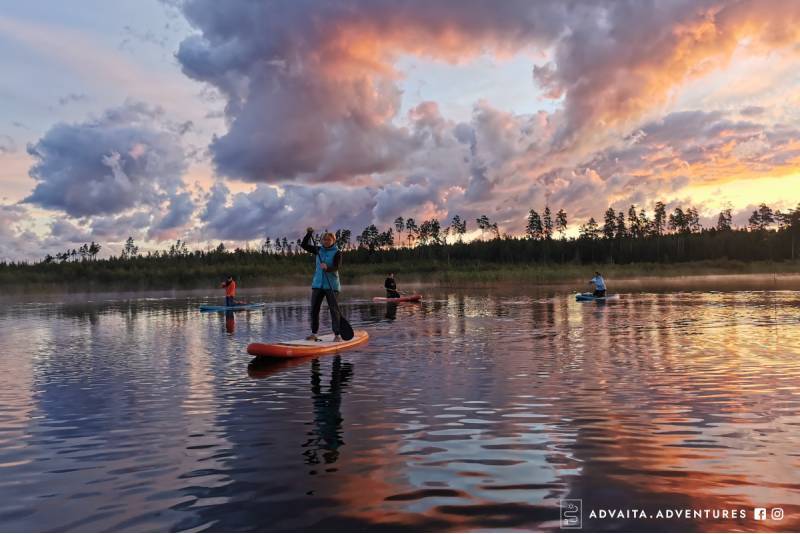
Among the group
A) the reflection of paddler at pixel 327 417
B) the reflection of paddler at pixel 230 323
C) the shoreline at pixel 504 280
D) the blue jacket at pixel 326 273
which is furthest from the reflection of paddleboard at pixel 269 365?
the shoreline at pixel 504 280

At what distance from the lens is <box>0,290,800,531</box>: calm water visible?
621cm

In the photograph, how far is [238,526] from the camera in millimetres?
5832

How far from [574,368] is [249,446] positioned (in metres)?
9.15

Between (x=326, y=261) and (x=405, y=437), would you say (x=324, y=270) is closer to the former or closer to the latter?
(x=326, y=261)

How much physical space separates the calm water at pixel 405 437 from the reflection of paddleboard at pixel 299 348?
0.40 meters

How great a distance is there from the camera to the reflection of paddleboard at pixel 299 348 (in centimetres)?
1708

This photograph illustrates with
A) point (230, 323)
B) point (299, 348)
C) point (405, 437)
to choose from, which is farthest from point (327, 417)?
point (230, 323)

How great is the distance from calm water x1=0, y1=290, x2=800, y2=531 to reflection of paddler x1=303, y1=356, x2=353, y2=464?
0.18ft

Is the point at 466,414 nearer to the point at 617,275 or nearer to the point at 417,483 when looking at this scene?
the point at 417,483

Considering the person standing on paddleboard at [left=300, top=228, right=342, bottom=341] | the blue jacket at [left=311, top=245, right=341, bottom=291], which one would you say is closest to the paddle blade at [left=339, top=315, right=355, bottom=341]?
the person standing on paddleboard at [left=300, top=228, right=342, bottom=341]

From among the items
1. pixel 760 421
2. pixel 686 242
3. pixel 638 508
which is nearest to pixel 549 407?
pixel 760 421

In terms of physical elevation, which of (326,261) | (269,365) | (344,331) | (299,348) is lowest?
(269,365)

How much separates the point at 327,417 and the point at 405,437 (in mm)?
2016

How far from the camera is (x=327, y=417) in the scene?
10438mm
